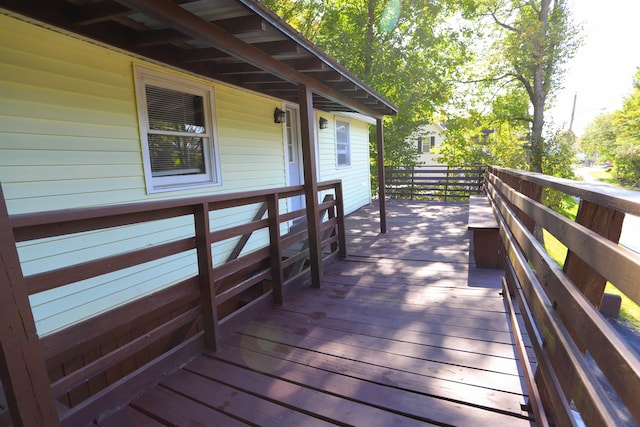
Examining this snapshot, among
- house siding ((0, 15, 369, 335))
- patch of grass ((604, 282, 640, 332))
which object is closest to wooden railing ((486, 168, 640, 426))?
house siding ((0, 15, 369, 335))

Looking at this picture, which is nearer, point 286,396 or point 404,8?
point 286,396

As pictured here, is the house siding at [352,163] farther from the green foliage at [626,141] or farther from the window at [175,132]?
the green foliage at [626,141]

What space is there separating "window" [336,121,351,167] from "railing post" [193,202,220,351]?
5854mm

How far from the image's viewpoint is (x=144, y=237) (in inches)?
131

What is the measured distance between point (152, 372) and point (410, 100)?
1330 cm

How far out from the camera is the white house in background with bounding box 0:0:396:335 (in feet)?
7.62

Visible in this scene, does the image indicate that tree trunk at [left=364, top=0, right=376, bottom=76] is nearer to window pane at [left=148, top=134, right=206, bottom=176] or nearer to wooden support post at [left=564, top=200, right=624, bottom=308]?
window pane at [left=148, top=134, right=206, bottom=176]

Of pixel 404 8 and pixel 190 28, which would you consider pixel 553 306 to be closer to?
pixel 190 28

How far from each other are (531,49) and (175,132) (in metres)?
13.7

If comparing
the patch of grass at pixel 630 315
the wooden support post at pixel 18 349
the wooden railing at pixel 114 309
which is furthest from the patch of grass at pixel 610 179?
the wooden support post at pixel 18 349

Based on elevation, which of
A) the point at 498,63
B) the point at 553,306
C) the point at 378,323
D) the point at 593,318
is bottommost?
the point at 378,323

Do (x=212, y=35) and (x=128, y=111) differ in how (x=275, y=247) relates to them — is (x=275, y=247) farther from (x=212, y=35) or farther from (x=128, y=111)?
(x=128, y=111)

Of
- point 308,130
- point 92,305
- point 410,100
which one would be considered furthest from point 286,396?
point 410,100

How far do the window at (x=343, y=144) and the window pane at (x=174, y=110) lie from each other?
4275 mm
